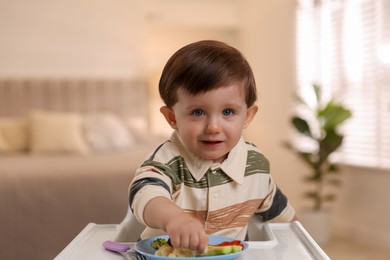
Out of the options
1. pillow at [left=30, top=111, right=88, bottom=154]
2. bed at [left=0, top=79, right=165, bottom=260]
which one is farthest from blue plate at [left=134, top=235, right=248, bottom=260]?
pillow at [left=30, top=111, right=88, bottom=154]

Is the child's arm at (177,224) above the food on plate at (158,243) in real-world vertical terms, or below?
above

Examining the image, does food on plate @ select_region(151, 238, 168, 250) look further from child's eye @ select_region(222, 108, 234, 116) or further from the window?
the window

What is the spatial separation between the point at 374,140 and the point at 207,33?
256 centimetres

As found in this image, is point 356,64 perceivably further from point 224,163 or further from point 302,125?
point 224,163

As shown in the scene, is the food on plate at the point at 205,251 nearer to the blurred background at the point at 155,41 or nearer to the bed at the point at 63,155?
the bed at the point at 63,155

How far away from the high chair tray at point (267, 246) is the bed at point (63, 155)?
2.03m

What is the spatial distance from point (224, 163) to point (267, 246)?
19 centimetres

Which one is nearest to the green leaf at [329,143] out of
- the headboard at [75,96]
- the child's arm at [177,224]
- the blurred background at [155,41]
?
the blurred background at [155,41]

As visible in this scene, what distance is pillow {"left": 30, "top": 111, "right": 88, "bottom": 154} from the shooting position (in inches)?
160

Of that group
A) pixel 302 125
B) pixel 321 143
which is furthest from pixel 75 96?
pixel 321 143

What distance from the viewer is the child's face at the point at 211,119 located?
0.93 meters

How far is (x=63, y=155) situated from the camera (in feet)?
12.9

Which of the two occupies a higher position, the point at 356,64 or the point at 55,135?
the point at 356,64

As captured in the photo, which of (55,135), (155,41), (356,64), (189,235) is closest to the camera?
(189,235)
